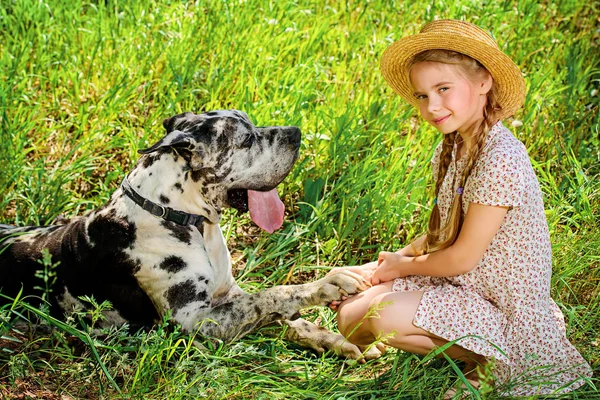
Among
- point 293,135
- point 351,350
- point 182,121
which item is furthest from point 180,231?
point 351,350

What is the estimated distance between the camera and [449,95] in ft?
10.3

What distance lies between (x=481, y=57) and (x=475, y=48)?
0.06m

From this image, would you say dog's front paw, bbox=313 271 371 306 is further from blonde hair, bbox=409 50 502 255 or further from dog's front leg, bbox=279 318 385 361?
blonde hair, bbox=409 50 502 255

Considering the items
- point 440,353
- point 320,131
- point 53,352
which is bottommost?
point 53,352

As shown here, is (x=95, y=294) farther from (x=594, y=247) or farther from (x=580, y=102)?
(x=580, y=102)

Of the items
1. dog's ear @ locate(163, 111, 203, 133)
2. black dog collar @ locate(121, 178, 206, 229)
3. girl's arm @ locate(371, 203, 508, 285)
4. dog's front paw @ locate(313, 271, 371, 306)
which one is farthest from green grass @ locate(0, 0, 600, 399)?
dog's ear @ locate(163, 111, 203, 133)

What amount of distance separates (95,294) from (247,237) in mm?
1219

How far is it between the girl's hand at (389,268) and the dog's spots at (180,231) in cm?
91

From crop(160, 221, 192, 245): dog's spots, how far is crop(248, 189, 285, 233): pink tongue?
0.31 metres

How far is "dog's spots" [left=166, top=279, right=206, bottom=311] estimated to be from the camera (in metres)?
3.30

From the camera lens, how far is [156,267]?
10.8ft

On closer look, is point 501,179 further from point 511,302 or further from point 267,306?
point 267,306

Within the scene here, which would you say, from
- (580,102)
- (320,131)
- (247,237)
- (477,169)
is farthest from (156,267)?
(580,102)

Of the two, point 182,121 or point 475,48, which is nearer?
point 475,48
